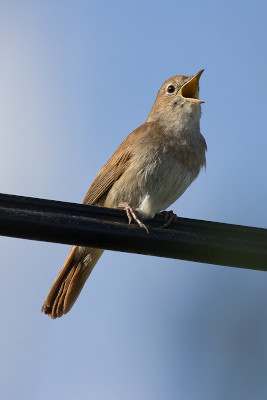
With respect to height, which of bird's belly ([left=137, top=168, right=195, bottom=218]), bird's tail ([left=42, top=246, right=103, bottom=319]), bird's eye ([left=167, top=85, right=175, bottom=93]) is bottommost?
bird's tail ([left=42, top=246, right=103, bottom=319])

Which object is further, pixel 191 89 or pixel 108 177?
pixel 191 89

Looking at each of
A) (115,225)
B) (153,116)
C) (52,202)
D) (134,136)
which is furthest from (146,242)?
(153,116)

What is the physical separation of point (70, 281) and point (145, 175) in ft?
3.58

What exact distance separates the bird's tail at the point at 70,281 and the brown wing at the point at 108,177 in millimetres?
466

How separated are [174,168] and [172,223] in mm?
2159

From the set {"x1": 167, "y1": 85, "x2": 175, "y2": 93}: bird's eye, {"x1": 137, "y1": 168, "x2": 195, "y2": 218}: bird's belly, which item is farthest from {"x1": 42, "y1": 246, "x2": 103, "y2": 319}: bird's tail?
{"x1": 167, "y1": 85, "x2": 175, "y2": 93}: bird's eye

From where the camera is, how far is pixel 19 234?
3.61 metres

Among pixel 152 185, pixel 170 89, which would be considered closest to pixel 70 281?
pixel 152 185

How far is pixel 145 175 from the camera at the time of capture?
614cm

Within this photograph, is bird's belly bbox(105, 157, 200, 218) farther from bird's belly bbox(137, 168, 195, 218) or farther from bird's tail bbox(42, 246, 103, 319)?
bird's tail bbox(42, 246, 103, 319)

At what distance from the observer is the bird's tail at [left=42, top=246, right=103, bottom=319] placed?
19.8 feet

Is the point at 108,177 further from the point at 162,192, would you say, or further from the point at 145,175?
the point at 162,192

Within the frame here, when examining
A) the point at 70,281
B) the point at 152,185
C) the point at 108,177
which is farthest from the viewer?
the point at 108,177

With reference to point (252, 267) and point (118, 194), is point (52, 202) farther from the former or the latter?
point (118, 194)
